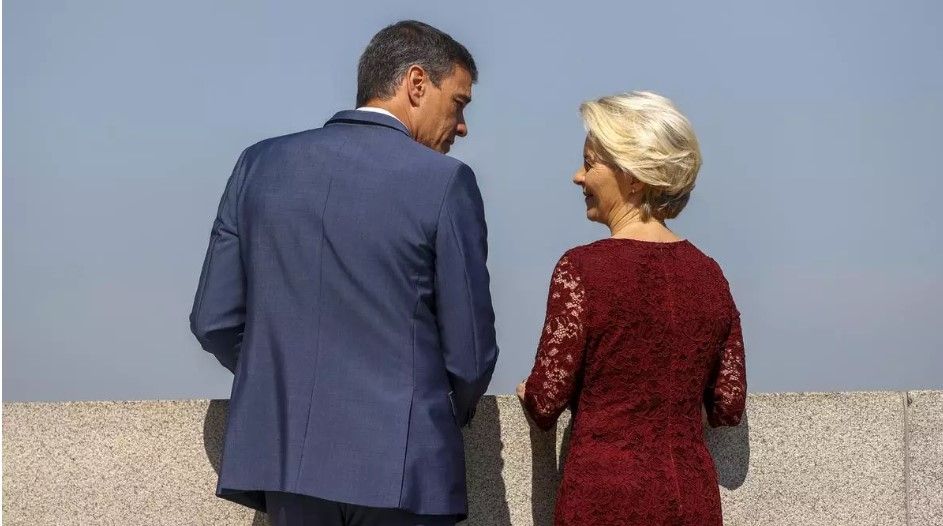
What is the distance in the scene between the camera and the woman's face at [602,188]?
3639 millimetres

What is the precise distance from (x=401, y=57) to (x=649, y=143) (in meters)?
0.78

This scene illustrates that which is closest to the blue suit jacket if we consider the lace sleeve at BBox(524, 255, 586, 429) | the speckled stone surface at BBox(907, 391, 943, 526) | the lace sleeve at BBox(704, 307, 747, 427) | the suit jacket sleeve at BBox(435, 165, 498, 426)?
the suit jacket sleeve at BBox(435, 165, 498, 426)

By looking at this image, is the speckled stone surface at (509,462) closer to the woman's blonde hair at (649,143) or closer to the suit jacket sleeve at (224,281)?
the suit jacket sleeve at (224,281)

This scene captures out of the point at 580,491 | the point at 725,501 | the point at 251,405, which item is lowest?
the point at 725,501

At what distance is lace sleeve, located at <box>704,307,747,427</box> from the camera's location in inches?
148

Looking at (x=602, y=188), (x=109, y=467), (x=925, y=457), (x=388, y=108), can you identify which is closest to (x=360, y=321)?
(x=388, y=108)

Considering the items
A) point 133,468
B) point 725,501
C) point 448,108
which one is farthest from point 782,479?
point 133,468

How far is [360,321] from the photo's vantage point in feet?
10.9

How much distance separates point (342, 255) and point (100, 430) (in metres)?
1.60

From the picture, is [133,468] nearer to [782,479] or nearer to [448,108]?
[448,108]

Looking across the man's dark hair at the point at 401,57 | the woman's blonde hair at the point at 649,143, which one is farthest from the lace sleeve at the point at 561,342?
the man's dark hair at the point at 401,57

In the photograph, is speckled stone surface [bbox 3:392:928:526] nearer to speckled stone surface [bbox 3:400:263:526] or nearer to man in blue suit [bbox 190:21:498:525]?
speckled stone surface [bbox 3:400:263:526]

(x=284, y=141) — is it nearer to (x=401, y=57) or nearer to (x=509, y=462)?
(x=401, y=57)

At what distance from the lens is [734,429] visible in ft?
14.4
